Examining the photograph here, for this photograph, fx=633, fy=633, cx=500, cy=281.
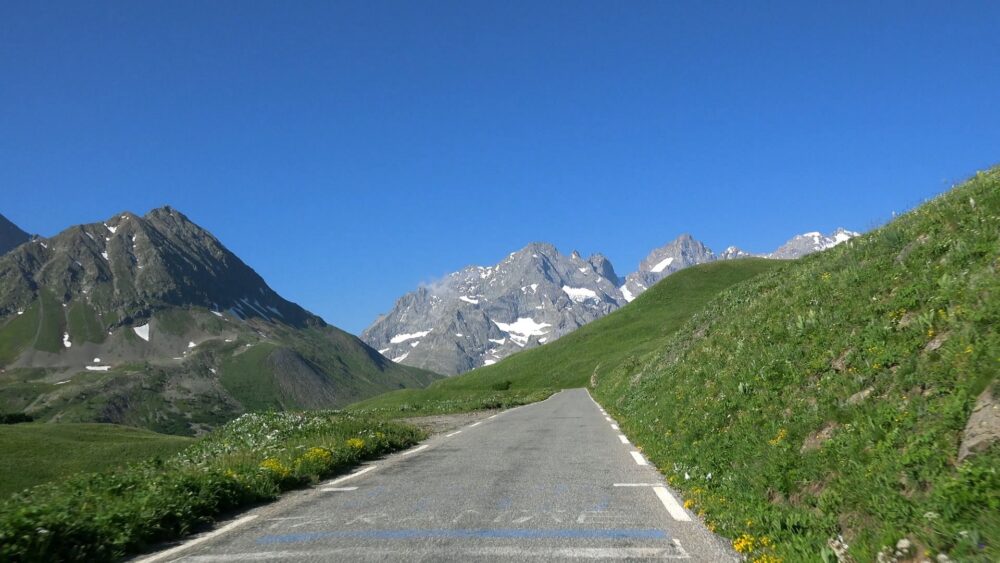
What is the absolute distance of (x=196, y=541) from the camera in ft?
26.0

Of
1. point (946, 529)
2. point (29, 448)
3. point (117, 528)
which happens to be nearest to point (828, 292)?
point (946, 529)

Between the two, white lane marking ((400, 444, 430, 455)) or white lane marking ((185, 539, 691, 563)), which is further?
white lane marking ((400, 444, 430, 455))

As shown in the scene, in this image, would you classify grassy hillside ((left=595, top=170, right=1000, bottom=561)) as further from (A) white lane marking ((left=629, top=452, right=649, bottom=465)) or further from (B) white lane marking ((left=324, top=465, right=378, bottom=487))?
(B) white lane marking ((left=324, top=465, right=378, bottom=487))

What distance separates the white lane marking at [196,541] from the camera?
23.7 feet

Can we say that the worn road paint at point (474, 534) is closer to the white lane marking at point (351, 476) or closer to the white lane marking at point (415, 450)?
the white lane marking at point (351, 476)

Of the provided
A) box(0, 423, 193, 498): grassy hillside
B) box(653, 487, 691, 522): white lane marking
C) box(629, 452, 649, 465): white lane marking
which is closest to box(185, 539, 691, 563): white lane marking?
box(653, 487, 691, 522): white lane marking

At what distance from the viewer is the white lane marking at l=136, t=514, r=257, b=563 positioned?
723 centimetres

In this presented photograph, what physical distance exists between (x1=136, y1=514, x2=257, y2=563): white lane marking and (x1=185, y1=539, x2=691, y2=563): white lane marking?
0.46m

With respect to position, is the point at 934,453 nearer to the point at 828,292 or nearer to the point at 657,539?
the point at 657,539

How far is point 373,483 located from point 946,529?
9.07m

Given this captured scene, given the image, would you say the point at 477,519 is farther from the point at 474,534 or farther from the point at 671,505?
the point at 671,505

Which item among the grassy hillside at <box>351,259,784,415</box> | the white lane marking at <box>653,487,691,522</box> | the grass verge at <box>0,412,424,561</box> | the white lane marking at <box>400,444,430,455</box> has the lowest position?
the white lane marking at <box>653,487,691,522</box>

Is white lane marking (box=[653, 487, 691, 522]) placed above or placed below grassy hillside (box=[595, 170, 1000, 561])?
below

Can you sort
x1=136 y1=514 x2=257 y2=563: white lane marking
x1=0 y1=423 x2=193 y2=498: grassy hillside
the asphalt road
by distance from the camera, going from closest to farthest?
1. the asphalt road
2. x1=136 y1=514 x2=257 y2=563: white lane marking
3. x1=0 y1=423 x2=193 y2=498: grassy hillside
